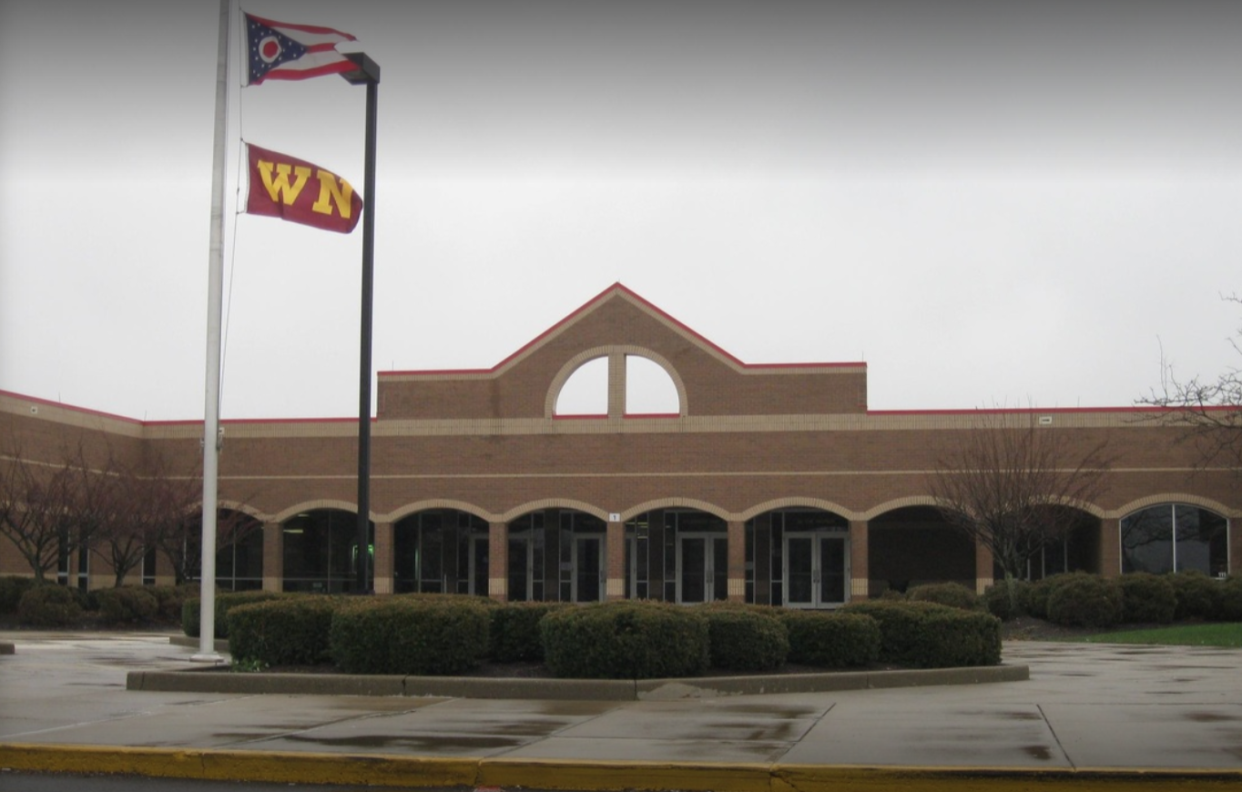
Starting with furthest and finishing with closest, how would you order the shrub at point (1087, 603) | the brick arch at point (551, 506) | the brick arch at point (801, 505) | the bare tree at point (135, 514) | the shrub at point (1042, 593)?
the brick arch at point (551, 506) < the brick arch at point (801, 505) < the bare tree at point (135, 514) < the shrub at point (1042, 593) < the shrub at point (1087, 603)

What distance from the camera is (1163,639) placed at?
27.1 metres

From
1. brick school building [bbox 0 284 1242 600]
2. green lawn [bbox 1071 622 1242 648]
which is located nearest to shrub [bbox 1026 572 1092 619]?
green lawn [bbox 1071 622 1242 648]

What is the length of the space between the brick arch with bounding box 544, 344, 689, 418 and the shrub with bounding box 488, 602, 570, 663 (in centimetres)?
2539

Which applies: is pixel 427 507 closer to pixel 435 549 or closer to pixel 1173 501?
pixel 435 549

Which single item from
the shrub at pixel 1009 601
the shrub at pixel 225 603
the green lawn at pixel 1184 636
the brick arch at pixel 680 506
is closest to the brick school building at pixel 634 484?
the brick arch at pixel 680 506

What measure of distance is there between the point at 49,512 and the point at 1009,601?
22.4 metres

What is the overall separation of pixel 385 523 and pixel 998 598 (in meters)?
18.9

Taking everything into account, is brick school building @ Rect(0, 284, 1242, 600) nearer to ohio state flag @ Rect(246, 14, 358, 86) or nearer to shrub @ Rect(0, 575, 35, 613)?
shrub @ Rect(0, 575, 35, 613)

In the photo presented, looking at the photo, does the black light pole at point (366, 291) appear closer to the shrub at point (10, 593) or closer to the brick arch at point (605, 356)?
the shrub at point (10, 593)

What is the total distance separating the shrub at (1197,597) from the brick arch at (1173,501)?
7927 millimetres

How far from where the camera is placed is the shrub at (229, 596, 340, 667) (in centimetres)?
1628

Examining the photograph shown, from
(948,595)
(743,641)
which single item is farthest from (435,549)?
(743,641)

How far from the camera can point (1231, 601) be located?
30.9m

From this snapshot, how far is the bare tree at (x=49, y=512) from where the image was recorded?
3412 centimetres
